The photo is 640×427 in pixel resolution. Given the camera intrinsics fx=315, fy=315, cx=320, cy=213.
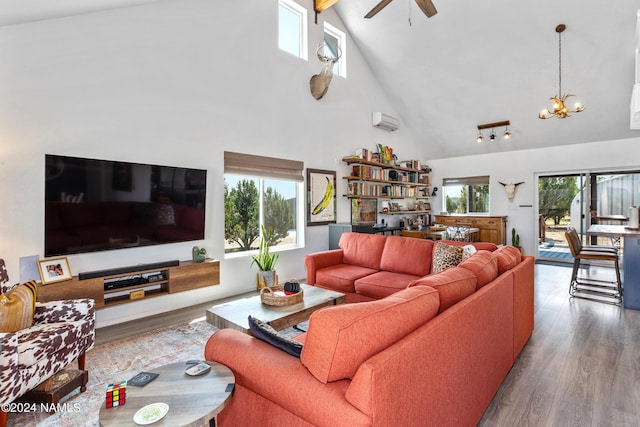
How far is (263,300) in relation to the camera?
2.61 metres

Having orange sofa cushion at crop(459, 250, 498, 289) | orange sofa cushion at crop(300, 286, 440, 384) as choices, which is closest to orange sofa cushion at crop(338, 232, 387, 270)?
orange sofa cushion at crop(459, 250, 498, 289)

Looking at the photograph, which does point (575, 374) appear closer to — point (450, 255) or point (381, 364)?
point (450, 255)

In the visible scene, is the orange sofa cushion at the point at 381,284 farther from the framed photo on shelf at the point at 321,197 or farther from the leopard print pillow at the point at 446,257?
the framed photo on shelf at the point at 321,197

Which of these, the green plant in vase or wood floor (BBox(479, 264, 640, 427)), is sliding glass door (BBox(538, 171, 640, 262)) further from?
wood floor (BBox(479, 264, 640, 427))

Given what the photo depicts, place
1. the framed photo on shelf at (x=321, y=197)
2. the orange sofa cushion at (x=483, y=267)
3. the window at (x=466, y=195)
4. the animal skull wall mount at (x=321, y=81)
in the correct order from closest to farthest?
the orange sofa cushion at (x=483, y=267) → the animal skull wall mount at (x=321, y=81) → the framed photo on shelf at (x=321, y=197) → the window at (x=466, y=195)

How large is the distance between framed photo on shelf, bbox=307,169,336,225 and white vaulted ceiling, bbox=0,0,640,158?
2.70 meters

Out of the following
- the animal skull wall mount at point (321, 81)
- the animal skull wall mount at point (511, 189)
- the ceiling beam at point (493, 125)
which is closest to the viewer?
the animal skull wall mount at point (321, 81)

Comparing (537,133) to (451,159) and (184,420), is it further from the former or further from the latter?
(184,420)

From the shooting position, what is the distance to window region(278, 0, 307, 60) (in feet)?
16.4

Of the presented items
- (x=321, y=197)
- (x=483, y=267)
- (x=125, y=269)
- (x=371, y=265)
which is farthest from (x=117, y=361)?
(x=321, y=197)

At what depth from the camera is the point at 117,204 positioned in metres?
3.16

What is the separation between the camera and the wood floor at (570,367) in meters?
1.89

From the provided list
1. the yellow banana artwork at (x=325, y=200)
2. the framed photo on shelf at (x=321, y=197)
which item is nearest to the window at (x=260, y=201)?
the framed photo on shelf at (x=321, y=197)

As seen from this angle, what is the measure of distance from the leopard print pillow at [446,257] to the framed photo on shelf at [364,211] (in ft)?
9.34
